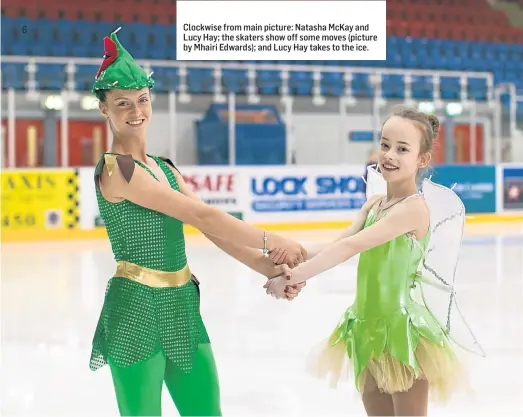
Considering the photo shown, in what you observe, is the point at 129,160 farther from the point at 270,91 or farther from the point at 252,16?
the point at 270,91

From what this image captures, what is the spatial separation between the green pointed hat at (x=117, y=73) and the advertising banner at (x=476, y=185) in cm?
1198

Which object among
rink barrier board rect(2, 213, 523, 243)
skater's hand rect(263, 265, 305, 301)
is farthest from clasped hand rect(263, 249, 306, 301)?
rink barrier board rect(2, 213, 523, 243)

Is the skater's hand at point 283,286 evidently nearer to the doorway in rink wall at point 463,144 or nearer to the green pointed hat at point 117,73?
the green pointed hat at point 117,73

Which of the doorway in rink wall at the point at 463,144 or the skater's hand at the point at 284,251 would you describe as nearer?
the skater's hand at the point at 284,251

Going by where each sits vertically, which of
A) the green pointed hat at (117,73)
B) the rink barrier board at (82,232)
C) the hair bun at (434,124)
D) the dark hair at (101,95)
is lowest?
the rink barrier board at (82,232)

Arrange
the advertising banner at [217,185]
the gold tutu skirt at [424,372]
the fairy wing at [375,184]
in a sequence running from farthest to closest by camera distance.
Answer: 1. the advertising banner at [217,185]
2. the fairy wing at [375,184]
3. the gold tutu skirt at [424,372]

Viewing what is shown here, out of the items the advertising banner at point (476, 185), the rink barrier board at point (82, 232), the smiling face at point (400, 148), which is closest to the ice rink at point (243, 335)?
the smiling face at point (400, 148)

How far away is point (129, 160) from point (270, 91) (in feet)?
40.7

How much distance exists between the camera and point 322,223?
13.0 metres

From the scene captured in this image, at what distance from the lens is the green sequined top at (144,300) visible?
2125 millimetres

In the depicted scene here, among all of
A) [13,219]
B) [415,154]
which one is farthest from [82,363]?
[13,219]
